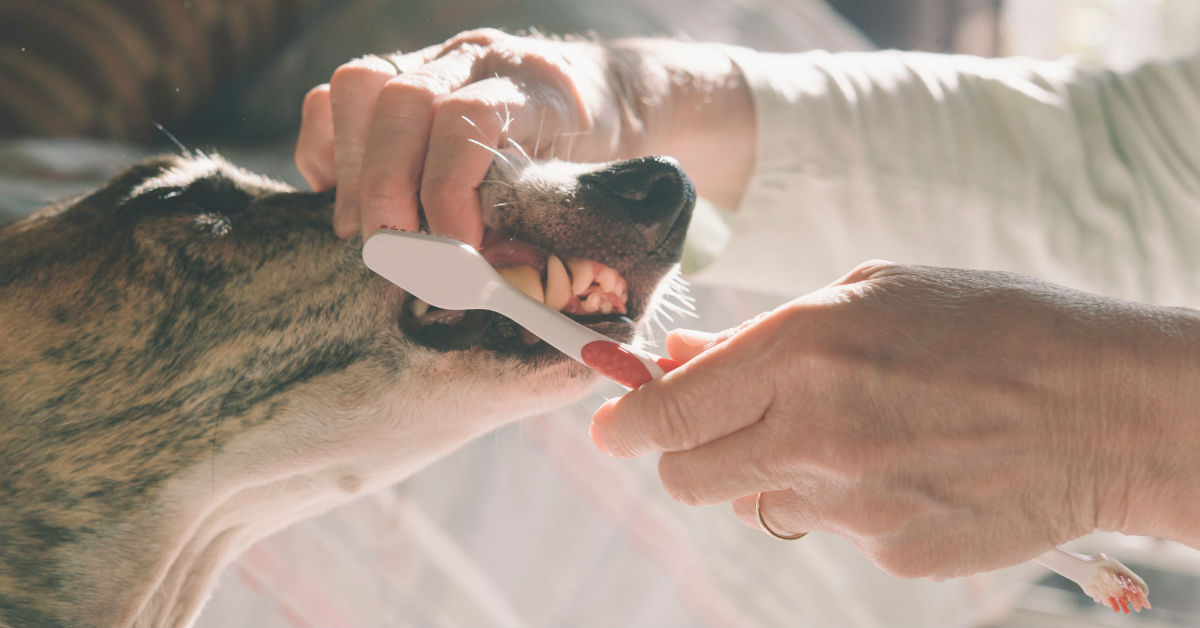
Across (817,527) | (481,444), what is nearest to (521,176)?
(817,527)

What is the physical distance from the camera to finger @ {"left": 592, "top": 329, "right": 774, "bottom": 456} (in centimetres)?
65

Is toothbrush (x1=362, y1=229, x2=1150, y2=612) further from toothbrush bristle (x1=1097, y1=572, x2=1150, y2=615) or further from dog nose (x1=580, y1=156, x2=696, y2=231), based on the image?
dog nose (x1=580, y1=156, x2=696, y2=231)

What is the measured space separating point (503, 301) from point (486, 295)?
0.6 inches

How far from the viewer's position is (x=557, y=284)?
814 mm

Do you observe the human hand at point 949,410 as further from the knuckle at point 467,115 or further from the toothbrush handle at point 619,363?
the knuckle at point 467,115

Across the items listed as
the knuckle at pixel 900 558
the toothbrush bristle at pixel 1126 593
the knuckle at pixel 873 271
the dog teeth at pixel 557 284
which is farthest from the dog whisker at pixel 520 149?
the toothbrush bristle at pixel 1126 593

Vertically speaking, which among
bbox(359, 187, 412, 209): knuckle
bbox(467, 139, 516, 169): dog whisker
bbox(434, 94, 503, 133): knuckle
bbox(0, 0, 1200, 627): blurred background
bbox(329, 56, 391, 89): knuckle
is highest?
bbox(329, 56, 391, 89): knuckle

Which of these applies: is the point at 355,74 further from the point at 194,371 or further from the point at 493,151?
the point at 194,371

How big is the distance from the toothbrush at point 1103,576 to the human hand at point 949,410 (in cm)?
3

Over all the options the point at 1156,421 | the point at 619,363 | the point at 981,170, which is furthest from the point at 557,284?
the point at 981,170

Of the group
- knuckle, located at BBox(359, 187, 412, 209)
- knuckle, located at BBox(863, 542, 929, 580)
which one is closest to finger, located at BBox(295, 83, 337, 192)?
knuckle, located at BBox(359, 187, 412, 209)

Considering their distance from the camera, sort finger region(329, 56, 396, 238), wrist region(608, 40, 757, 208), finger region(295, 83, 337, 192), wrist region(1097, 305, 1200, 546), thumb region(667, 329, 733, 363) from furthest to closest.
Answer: wrist region(608, 40, 757, 208) < finger region(295, 83, 337, 192) < finger region(329, 56, 396, 238) < thumb region(667, 329, 733, 363) < wrist region(1097, 305, 1200, 546)

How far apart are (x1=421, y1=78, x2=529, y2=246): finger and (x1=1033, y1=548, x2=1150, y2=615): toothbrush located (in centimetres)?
56

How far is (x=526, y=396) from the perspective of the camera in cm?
90
